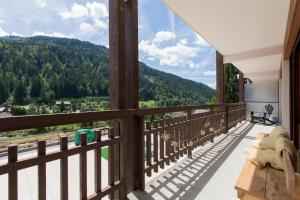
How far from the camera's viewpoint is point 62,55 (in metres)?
14.6

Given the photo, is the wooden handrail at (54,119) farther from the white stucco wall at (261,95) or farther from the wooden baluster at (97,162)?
the white stucco wall at (261,95)

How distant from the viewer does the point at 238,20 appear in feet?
13.6

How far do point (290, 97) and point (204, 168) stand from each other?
2.31 metres

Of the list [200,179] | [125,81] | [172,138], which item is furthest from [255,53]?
[125,81]

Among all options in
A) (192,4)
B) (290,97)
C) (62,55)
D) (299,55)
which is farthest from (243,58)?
(62,55)

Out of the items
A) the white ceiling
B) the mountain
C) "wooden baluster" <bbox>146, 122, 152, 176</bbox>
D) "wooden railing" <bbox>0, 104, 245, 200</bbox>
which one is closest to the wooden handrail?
"wooden railing" <bbox>0, 104, 245, 200</bbox>

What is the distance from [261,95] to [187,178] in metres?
14.1

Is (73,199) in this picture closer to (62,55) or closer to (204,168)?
(204,168)

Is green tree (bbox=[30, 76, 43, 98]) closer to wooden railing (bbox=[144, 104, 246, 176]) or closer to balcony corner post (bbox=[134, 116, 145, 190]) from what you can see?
wooden railing (bbox=[144, 104, 246, 176])

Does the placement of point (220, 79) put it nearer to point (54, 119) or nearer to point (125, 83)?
point (125, 83)

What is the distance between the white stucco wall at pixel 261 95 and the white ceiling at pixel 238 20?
9.79 metres

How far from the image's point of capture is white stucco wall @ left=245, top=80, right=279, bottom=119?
47.7 ft

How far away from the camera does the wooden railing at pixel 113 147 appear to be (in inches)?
52.8

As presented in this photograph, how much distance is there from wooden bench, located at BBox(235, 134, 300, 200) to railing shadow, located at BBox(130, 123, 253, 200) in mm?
743
